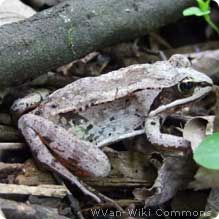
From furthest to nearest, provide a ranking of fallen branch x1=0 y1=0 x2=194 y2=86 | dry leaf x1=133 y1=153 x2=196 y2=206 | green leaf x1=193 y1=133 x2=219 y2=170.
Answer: fallen branch x1=0 y1=0 x2=194 y2=86 → dry leaf x1=133 y1=153 x2=196 y2=206 → green leaf x1=193 y1=133 x2=219 y2=170

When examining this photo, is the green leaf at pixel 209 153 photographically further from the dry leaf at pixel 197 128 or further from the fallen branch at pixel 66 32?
the fallen branch at pixel 66 32

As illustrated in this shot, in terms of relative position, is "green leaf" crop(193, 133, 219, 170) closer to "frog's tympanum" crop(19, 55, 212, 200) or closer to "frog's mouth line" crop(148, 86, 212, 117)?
"frog's tympanum" crop(19, 55, 212, 200)

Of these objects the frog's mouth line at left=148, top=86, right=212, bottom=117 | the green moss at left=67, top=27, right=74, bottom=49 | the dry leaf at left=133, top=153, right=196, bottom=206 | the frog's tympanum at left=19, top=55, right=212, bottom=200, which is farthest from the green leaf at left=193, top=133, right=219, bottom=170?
the green moss at left=67, top=27, right=74, bottom=49

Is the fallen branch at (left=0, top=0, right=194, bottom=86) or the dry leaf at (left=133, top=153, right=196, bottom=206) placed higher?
the fallen branch at (left=0, top=0, right=194, bottom=86)

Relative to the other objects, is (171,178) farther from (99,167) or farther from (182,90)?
(182,90)

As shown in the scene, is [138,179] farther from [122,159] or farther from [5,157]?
[5,157]

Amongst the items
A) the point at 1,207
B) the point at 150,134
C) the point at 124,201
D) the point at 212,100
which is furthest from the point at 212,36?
the point at 1,207

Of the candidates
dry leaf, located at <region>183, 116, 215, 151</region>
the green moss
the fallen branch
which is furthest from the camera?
the green moss
